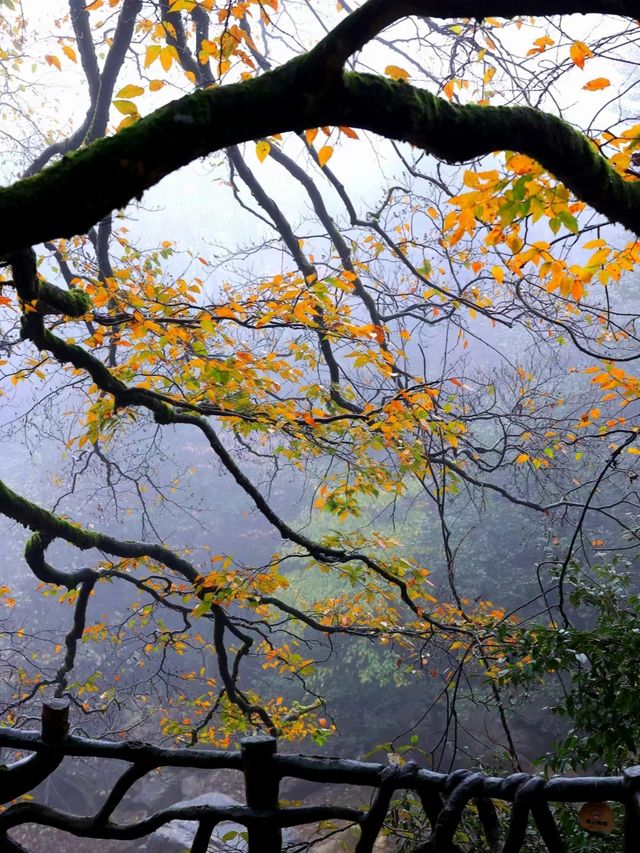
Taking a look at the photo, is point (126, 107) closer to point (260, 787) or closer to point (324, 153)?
point (324, 153)

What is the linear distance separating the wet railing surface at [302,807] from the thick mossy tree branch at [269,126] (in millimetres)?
899

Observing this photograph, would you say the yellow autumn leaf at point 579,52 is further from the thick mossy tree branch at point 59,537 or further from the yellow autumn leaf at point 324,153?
the thick mossy tree branch at point 59,537

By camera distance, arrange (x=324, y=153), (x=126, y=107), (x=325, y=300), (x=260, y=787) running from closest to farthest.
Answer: (x=260, y=787) < (x=126, y=107) < (x=324, y=153) < (x=325, y=300)

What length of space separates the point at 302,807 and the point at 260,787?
81 mm

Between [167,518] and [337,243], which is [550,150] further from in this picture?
[167,518]

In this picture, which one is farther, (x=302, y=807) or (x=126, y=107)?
(x=126, y=107)

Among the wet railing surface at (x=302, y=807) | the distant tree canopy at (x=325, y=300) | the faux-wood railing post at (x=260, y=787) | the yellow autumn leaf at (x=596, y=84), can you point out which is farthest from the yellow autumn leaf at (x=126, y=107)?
the faux-wood railing post at (x=260, y=787)

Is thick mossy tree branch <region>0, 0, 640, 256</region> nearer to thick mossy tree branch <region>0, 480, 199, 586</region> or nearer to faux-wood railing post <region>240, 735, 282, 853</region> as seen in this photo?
faux-wood railing post <region>240, 735, 282, 853</region>

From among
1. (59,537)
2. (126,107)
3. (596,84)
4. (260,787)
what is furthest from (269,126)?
(59,537)

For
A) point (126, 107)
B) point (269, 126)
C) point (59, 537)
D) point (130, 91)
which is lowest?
point (269, 126)

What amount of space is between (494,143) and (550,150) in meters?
0.15

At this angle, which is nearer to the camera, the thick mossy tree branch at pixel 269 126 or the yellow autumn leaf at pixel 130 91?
the thick mossy tree branch at pixel 269 126

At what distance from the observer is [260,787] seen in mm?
1082

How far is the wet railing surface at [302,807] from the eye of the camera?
907 millimetres
